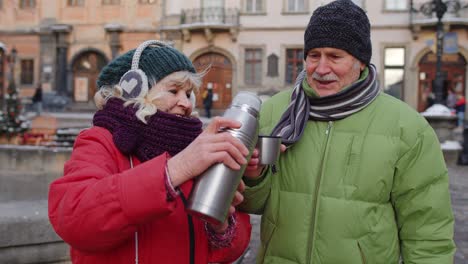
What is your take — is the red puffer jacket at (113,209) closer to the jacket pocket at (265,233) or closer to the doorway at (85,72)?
the jacket pocket at (265,233)

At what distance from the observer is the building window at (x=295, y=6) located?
2509 cm

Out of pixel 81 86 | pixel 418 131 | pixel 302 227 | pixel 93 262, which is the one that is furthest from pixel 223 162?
pixel 81 86

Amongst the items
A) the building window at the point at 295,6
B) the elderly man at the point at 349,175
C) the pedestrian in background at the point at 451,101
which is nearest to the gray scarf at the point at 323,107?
the elderly man at the point at 349,175

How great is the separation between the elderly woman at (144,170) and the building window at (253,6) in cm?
2464

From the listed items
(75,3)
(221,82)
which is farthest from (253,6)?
(75,3)

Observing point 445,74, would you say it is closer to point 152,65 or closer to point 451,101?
point 451,101

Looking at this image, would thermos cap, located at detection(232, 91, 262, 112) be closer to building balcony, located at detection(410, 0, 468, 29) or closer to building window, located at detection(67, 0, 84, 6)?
building balcony, located at detection(410, 0, 468, 29)

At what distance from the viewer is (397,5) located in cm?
2427

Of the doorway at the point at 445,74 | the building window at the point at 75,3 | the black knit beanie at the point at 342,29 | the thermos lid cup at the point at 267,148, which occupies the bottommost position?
the thermos lid cup at the point at 267,148

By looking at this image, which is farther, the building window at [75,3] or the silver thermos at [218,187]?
the building window at [75,3]

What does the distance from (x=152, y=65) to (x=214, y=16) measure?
2455 centimetres

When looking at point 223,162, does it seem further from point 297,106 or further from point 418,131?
point 418,131

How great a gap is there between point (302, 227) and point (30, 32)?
28923mm

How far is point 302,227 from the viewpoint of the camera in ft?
6.02
